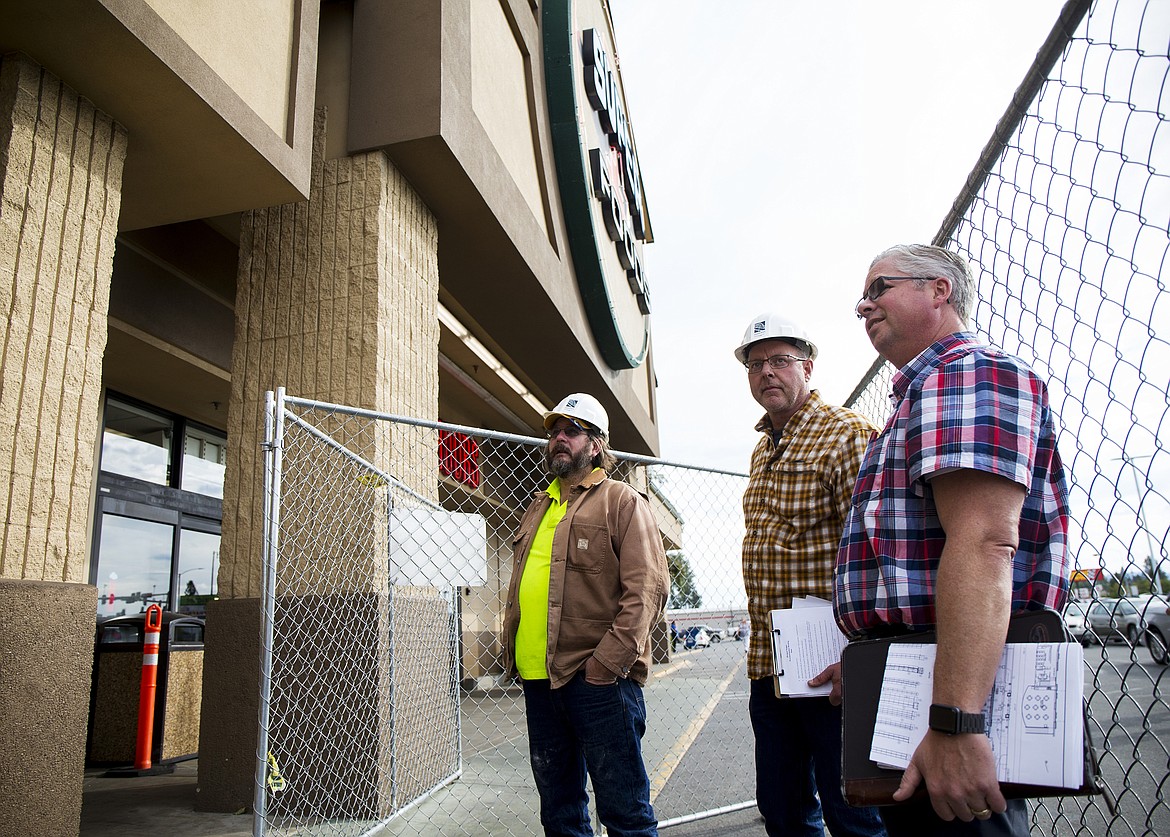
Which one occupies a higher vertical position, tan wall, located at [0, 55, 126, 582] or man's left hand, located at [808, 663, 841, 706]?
tan wall, located at [0, 55, 126, 582]

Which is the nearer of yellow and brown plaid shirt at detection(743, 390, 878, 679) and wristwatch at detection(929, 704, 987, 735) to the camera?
wristwatch at detection(929, 704, 987, 735)

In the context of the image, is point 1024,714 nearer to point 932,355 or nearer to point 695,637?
point 932,355

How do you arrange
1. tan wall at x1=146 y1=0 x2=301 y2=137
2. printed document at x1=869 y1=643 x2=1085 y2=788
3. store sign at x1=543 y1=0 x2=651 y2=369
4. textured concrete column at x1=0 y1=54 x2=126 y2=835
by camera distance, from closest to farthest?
printed document at x1=869 y1=643 x2=1085 y2=788
textured concrete column at x1=0 y1=54 x2=126 y2=835
tan wall at x1=146 y1=0 x2=301 y2=137
store sign at x1=543 y1=0 x2=651 y2=369

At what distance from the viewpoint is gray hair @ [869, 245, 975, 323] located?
1895 mm

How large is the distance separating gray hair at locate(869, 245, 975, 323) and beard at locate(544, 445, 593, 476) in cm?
181

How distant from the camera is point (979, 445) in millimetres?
1545

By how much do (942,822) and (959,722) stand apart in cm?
28

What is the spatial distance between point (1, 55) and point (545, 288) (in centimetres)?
496

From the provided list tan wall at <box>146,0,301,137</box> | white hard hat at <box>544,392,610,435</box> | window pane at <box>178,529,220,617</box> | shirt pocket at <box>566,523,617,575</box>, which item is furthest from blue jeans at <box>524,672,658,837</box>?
window pane at <box>178,529,220,617</box>

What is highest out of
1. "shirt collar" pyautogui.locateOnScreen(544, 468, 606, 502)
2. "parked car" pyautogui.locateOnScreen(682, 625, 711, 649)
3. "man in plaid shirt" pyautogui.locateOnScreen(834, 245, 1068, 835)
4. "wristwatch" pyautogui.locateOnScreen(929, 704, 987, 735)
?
"shirt collar" pyautogui.locateOnScreen(544, 468, 606, 502)

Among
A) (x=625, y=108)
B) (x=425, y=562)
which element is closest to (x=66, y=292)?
(x=425, y=562)

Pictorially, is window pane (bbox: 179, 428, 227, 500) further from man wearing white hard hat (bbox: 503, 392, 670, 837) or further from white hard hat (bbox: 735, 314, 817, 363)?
white hard hat (bbox: 735, 314, 817, 363)

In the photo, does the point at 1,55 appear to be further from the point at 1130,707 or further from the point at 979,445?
the point at 1130,707

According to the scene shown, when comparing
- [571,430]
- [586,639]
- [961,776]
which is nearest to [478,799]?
[586,639]
